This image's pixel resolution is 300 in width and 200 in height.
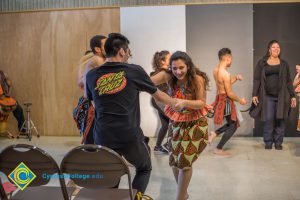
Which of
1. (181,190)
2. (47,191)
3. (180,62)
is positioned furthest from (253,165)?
(47,191)

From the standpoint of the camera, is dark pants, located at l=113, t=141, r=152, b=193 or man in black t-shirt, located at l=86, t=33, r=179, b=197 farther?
dark pants, located at l=113, t=141, r=152, b=193

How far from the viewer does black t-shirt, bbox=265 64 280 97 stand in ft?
19.1

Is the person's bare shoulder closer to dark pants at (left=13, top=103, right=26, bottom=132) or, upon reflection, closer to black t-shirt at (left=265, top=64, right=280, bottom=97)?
black t-shirt at (left=265, top=64, right=280, bottom=97)

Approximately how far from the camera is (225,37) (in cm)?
670

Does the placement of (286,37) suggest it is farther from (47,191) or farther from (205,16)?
(47,191)

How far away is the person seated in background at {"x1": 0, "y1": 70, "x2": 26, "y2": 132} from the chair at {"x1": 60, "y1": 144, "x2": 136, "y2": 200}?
15.6 ft

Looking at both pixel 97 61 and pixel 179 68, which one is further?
pixel 97 61

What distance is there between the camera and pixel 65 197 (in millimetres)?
2309

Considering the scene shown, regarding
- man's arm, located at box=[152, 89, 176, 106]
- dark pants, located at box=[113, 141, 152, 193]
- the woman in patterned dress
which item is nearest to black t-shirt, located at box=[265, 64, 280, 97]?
the woman in patterned dress

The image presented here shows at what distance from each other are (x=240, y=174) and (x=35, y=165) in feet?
9.37

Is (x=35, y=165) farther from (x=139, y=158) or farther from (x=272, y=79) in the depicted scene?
(x=272, y=79)

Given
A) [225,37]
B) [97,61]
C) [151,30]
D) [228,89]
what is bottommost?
[228,89]

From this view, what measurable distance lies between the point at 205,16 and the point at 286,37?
50.9 inches

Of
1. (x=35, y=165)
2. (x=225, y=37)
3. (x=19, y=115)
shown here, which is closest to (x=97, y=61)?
(x=35, y=165)
